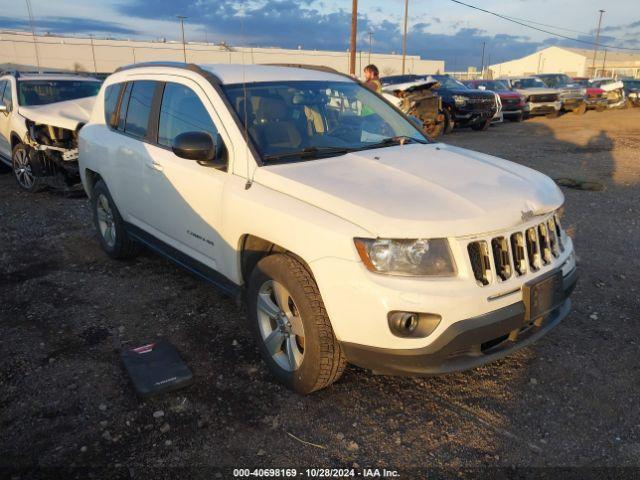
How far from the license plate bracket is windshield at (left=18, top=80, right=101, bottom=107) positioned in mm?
9024

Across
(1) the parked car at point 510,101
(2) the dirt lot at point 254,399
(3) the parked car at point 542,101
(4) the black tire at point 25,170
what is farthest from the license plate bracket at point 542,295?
(3) the parked car at point 542,101

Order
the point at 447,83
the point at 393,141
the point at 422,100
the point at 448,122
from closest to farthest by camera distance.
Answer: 1. the point at 393,141
2. the point at 422,100
3. the point at 448,122
4. the point at 447,83

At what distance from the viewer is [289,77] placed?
3.97 m

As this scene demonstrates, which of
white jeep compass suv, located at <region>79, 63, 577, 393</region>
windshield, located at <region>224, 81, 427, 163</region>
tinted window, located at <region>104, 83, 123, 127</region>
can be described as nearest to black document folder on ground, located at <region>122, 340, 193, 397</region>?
white jeep compass suv, located at <region>79, 63, 577, 393</region>

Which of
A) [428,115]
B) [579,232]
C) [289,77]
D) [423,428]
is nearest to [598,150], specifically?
[428,115]

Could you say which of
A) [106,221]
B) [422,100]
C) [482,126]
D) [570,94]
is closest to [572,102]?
[570,94]

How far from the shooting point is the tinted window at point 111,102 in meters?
4.89

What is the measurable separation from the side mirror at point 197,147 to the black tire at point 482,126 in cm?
1528

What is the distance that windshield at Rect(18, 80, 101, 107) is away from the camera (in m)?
8.89

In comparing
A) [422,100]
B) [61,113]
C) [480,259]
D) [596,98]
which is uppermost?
[61,113]

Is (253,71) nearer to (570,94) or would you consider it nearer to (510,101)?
(510,101)

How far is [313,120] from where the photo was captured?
3.69 metres

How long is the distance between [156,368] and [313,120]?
202 centimetres

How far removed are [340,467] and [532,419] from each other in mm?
1143
